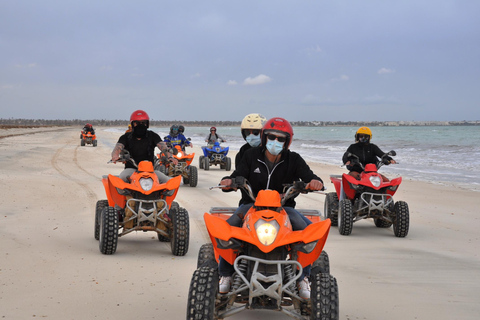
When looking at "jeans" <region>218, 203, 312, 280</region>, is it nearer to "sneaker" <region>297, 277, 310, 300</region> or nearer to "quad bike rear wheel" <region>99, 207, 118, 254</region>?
"sneaker" <region>297, 277, 310, 300</region>

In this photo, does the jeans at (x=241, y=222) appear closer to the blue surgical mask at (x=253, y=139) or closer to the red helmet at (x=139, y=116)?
the blue surgical mask at (x=253, y=139)

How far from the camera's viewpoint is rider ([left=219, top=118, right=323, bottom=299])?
5.04 metres

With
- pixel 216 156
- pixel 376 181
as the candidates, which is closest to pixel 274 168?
pixel 376 181

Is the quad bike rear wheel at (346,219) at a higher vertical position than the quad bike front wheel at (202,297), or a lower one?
lower

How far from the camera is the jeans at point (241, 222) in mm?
4832

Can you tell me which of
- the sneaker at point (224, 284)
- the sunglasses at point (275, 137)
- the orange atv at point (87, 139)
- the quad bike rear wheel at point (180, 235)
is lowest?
the orange atv at point (87, 139)

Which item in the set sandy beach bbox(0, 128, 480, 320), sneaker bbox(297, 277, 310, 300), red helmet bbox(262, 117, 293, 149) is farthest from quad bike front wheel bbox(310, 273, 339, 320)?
red helmet bbox(262, 117, 293, 149)

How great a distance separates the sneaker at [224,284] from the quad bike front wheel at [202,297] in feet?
1.09

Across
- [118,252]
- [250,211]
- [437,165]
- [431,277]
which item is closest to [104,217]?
[118,252]

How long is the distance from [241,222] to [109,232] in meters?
2.94

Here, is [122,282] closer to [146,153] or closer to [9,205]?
[146,153]

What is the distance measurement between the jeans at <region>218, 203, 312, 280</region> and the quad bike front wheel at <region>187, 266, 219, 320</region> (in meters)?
0.44

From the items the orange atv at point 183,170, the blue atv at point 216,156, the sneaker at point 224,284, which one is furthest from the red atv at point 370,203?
the blue atv at point 216,156

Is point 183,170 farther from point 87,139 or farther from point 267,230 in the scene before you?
point 87,139
